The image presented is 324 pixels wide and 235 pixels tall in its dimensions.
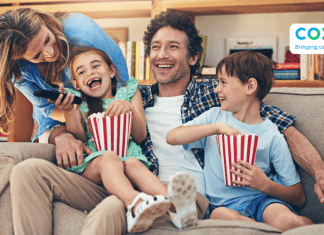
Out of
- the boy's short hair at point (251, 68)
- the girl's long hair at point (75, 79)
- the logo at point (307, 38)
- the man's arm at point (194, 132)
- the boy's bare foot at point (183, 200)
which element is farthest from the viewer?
the logo at point (307, 38)

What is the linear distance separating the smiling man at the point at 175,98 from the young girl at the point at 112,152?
114mm

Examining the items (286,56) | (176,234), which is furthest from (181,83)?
(286,56)

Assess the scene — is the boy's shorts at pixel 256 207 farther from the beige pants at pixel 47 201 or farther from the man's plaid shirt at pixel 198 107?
the man's plaid shirt at pixel 198 107

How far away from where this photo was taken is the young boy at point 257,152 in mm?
1155

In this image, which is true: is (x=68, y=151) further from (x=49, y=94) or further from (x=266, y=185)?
(x=266, y=185)

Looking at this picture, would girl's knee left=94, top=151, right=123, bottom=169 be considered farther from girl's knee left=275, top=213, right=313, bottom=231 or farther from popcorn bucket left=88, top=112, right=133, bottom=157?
girl's knee left=275, top=213, right=313, bottom=231

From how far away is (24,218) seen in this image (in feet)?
3.22

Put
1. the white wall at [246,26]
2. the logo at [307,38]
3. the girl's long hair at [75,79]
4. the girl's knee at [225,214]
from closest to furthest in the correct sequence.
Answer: the girl's knee at [225,214] → the girl's long hair at [75,79] → the logo at [307,38] → the white wall at [246,26]

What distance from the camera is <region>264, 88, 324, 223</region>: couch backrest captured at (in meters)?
1.28

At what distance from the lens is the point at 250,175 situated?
1125 mm

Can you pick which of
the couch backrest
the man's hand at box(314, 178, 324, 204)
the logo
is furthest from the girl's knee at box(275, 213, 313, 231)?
the logo

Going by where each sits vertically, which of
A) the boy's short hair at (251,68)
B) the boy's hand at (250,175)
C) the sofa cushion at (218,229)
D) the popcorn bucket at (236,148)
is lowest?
the sofa cushion at (218,229)

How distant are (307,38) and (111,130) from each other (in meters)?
1.98

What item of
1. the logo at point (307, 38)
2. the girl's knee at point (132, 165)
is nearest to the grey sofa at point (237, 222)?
the girl's knee at point (132, 165)
